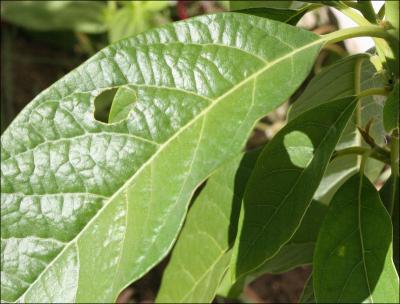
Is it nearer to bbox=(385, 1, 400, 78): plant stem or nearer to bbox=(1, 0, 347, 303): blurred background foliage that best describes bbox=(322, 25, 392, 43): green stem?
bbox=(385, 1, 400, 78): plant stem

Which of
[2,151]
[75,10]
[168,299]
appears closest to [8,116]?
[75,10]

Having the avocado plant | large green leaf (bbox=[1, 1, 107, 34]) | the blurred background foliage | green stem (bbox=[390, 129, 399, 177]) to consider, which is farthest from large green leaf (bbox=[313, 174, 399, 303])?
large green leaf (bbox=[1, 1, 107, 34])

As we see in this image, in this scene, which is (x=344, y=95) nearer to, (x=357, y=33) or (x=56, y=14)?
(x=357, y=33)

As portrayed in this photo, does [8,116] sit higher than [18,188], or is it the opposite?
[18,188]

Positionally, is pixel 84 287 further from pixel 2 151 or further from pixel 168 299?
pixel 168 299

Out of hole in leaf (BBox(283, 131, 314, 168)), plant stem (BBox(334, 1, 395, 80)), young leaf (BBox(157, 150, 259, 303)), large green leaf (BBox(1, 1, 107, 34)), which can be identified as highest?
large green leaf (BBox(1, 1, 107, 34))

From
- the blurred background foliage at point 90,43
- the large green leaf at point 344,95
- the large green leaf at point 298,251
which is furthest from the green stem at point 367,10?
the blurred background foliage at point 90,43
